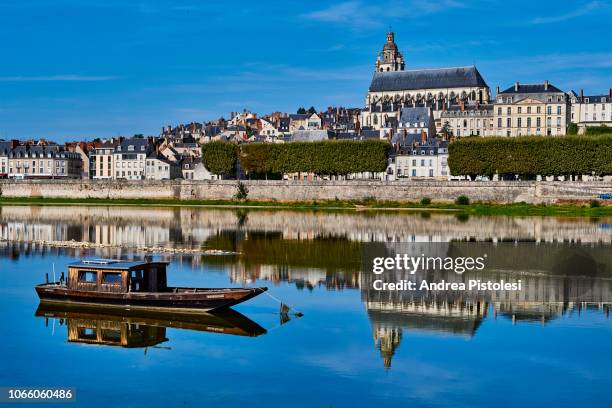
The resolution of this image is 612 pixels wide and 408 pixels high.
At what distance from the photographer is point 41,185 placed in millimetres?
→ 73062

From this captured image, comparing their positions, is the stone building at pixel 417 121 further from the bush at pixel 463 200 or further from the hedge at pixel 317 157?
the bush at pixel 463 200

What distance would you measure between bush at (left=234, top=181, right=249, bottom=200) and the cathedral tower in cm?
6065

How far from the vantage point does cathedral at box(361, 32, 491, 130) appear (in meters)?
97.7

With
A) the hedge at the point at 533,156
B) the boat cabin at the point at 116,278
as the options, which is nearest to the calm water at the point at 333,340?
the boat cabin at the point at 116,278

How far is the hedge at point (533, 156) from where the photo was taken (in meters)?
61.3

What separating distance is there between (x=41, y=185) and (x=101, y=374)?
201ft

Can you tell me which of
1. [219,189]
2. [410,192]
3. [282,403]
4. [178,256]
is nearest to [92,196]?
[219,189]

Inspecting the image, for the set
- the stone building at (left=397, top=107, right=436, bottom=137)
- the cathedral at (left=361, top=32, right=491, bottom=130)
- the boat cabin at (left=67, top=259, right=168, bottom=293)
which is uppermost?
the cathedral at (left=361, top=32, right=491, bottom=130)

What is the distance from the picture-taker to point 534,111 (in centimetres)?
8225

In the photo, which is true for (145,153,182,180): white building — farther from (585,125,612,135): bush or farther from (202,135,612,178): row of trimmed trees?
(585,125,612,135): bush

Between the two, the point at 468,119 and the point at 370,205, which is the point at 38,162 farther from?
the point at 468,119

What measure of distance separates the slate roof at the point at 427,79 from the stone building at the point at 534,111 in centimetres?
1788

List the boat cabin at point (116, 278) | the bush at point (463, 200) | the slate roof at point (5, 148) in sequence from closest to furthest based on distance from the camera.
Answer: the boat cabin at point (116, 278) < the bush at point (463, 200) < the slate roof at point (5, 148)

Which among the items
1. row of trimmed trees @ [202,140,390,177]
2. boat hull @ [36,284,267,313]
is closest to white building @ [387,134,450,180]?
row of trimmed trees @ [202,140,390,177]
